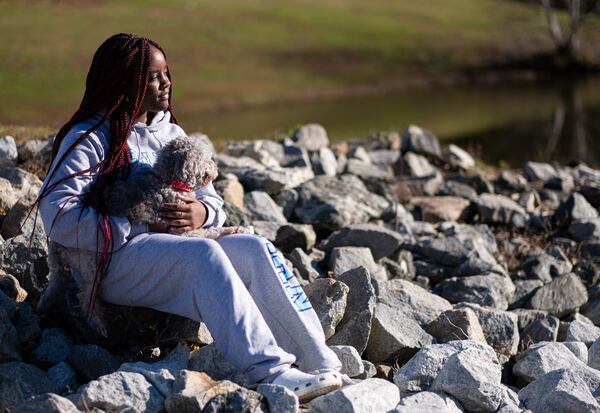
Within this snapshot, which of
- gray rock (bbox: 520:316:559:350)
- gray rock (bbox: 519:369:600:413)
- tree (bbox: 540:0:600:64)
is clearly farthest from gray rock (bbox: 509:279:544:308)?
tree (bbox: 540:0:600:64)

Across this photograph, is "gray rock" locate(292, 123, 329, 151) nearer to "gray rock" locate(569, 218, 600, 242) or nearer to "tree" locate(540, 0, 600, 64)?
"gray rock" locate(569, 218, 600, 242)

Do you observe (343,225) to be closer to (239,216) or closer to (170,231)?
(239,216)

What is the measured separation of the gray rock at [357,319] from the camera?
5133 millimetres

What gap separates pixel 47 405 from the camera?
3.78m

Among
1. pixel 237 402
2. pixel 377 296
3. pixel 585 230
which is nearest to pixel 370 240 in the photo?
pixel 377 296

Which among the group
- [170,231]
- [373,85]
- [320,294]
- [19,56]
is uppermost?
[170,231]

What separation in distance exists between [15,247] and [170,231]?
126 cm

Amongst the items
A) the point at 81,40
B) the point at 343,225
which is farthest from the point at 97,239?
the point at 81,40

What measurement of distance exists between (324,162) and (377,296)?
4.04 metres

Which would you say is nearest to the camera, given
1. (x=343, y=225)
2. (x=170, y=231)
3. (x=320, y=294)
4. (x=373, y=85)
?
(x=170, y=231)

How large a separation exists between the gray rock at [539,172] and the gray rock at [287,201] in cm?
467

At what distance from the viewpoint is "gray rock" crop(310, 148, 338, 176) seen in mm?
9656

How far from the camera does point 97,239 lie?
442cm

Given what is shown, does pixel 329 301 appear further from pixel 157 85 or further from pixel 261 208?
pixel 261 208
